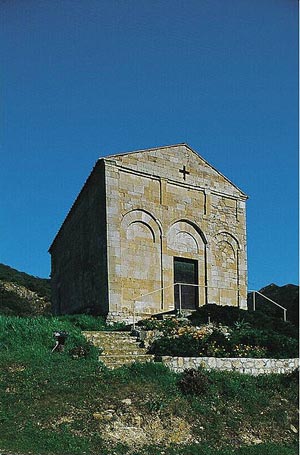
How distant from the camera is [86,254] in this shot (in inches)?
866

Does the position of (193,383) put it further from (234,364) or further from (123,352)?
(123,352)

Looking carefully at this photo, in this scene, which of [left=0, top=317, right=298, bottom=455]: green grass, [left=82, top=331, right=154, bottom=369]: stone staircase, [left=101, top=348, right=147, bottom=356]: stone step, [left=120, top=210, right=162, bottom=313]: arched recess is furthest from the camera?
[left=120, top=210, right=162, bottom=313]: arched recess

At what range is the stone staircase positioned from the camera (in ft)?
44.6

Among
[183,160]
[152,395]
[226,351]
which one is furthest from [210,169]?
[152,395]

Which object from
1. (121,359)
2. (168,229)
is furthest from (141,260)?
(121,359)

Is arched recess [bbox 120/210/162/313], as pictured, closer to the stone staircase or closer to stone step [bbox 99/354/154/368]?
the stone staircase

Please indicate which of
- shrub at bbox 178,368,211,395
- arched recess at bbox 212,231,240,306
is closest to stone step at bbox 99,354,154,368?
shrub at bbox 178,368,211,395

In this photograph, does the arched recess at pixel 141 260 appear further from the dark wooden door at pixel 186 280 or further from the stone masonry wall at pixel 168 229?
the dark wooden door at pixel 186 280

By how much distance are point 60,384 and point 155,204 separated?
1093cm

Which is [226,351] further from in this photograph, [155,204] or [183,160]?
[183,160]

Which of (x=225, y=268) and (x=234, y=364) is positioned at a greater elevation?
(x=225, y=268)

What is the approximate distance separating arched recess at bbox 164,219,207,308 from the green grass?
7493 mm

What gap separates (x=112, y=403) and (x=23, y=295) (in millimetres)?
42338

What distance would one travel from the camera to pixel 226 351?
48.2 ft
